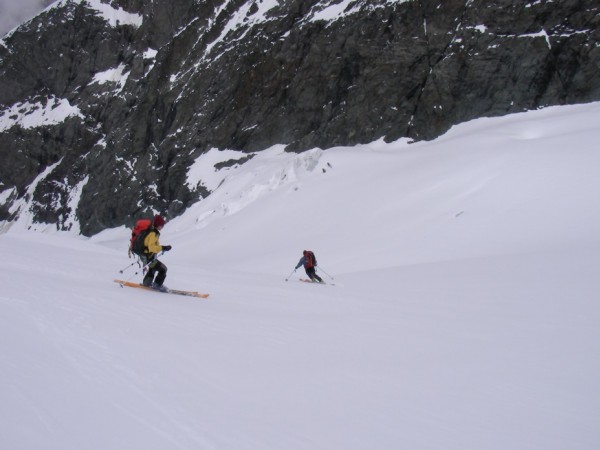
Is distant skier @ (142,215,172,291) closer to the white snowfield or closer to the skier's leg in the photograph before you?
the skier's leg

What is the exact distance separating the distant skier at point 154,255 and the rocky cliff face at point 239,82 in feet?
89.4

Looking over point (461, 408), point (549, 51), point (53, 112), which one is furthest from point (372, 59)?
point (53, 112)

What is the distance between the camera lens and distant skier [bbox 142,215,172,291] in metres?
7.77

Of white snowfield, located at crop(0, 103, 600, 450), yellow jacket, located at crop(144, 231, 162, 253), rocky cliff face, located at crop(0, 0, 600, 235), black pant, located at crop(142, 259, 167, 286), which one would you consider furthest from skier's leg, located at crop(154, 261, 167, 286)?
rocky cliff face, located at crop(0, 0, 600, 235)

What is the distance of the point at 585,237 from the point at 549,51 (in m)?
20.8

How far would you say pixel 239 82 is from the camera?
4544cm

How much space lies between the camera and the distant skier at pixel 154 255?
7.77 m

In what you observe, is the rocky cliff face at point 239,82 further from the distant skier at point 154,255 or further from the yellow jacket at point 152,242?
the yellow jacket at point 152,242

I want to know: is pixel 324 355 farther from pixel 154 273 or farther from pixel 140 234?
pixel 154 273

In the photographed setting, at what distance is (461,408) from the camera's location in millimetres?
3330

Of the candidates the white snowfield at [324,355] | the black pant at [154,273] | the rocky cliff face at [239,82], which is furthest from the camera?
the rocky cliff face at [239,82]

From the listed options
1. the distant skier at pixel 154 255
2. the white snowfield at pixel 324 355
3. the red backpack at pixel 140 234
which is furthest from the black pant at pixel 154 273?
the white snowfield at pixel 324 355

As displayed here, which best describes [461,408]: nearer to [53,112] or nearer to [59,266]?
[59,266]

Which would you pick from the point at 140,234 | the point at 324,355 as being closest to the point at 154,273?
the point at 140,234
